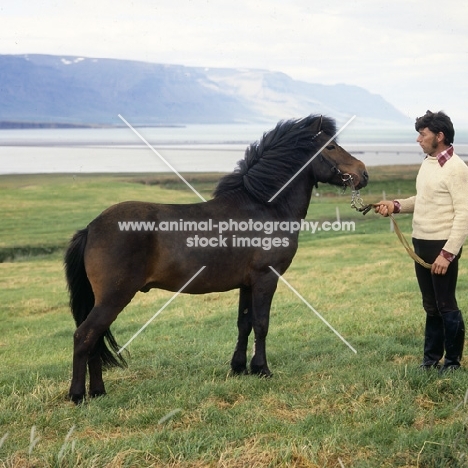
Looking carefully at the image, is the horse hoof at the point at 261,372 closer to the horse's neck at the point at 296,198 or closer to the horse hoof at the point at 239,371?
the horse hoof at the point at 239,371

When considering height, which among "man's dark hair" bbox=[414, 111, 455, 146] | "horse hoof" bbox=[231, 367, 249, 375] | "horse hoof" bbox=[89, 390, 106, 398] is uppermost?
"man's dark hair" bbox=[414, 111, 455, 146]

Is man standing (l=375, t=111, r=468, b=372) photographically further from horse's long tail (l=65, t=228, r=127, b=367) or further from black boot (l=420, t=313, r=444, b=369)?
horse's long tail (l=65, t=228, r=127, b=367)

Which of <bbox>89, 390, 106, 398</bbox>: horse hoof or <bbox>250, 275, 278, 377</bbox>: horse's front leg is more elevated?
<bbox>250, 275, 278, 377</bbox>: horse's front leg

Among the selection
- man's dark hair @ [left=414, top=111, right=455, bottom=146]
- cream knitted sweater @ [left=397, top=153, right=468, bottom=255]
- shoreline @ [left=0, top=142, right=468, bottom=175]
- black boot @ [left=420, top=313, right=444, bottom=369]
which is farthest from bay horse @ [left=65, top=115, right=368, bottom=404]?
shoreline @ [left=0, top=142, right=468, bottom=175]

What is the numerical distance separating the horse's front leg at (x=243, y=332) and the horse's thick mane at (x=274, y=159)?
1.15m

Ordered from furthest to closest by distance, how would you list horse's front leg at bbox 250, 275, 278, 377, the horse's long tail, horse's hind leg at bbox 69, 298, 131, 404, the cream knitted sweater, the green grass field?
horse's front leg at bbox 250, 275, 278, 377
the horse's long tail
the cream knitted sweater
horse's hind leg at bbox 69, 298, 131, 404
the green grass field

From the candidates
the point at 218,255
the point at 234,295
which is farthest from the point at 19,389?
the point at 234,295

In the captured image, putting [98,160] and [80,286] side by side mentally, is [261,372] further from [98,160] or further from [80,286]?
[98,160]

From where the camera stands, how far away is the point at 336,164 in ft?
23.3

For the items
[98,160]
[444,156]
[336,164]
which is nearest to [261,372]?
[336,164]

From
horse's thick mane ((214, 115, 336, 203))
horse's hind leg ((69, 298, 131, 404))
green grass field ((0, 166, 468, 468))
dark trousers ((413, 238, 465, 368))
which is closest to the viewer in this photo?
green grass field ((0, 166, 468, 468))

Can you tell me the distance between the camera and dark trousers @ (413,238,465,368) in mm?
6586

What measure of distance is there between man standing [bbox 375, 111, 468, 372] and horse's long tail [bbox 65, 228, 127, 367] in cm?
348

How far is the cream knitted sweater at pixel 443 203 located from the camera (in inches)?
247
